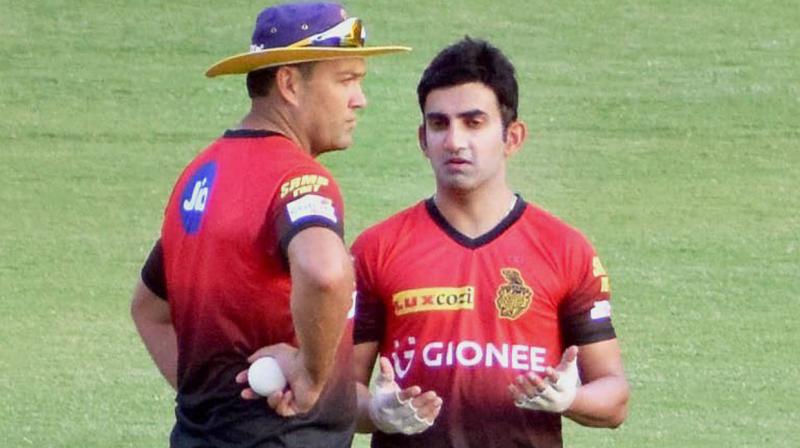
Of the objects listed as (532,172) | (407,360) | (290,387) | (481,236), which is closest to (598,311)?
(481,236)

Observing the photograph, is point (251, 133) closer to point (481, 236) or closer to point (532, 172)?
point (481, 236)

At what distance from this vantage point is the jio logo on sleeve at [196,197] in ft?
13.5

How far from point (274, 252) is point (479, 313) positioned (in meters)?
0.67

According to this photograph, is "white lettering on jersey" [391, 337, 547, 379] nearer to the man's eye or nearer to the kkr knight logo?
the kkr knight logo

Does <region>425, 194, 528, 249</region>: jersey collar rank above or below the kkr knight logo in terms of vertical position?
above

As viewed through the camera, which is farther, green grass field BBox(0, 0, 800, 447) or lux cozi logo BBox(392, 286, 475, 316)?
green grass field BBox(0, 0, 800, 447)

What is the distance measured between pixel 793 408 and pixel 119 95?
6.78 metres

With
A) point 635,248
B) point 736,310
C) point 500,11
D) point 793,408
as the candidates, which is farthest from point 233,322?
point 500,11

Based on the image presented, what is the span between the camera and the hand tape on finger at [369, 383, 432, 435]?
4152 millimetres

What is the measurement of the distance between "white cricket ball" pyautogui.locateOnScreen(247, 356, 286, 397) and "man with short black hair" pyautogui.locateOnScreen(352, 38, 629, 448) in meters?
0.36

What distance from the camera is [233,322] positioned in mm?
4059

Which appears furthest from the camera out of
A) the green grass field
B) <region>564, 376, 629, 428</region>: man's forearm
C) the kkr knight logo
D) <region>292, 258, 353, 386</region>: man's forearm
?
the green grass field

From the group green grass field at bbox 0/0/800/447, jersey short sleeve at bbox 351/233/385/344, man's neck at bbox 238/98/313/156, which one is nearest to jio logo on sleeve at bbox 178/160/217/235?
man's neck at bbox 238/98/313/156

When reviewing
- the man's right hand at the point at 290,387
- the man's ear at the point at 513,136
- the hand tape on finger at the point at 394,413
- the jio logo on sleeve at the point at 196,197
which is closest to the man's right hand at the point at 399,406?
the hand tape on finger at the point at 394,413
